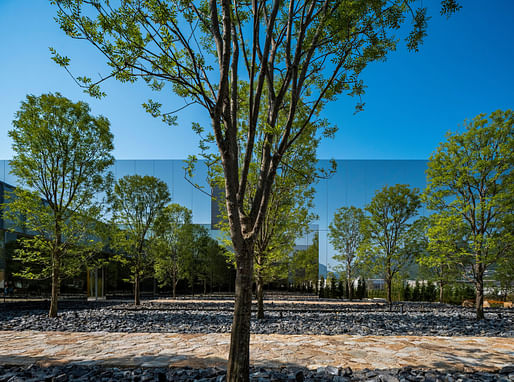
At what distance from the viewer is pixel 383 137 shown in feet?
75.0

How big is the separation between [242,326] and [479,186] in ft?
36.3

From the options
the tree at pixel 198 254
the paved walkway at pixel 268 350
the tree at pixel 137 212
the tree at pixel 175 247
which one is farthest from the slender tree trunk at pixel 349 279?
the paved walkway at pixel 268 350

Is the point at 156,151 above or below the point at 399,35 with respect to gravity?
above

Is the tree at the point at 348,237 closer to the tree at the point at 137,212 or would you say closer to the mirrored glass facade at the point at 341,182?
the mirrored glass facade at the point at 341,182

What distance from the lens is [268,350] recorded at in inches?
252

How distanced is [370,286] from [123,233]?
19506 millimetres

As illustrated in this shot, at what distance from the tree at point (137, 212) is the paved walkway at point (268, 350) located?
9.14 m

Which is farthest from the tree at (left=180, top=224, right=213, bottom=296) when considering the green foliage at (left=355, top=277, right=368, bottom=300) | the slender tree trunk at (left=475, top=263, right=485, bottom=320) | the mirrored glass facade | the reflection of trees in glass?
the slender tree trunk at (left=475, top=263, right=485, bottom=320)

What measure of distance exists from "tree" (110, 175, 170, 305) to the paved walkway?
914cm

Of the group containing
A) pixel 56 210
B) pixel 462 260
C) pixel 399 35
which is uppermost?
pixel 399 35

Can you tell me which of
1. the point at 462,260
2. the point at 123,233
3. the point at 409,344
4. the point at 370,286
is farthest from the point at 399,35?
the point at 370,286

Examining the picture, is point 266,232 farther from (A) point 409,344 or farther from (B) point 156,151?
(B) point 156,151

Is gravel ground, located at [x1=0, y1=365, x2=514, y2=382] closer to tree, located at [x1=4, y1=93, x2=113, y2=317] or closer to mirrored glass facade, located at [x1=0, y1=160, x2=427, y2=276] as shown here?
tree, located at [x1=4, y1=93, x2=113, y2=317]

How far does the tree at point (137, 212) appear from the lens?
17.4 metres
